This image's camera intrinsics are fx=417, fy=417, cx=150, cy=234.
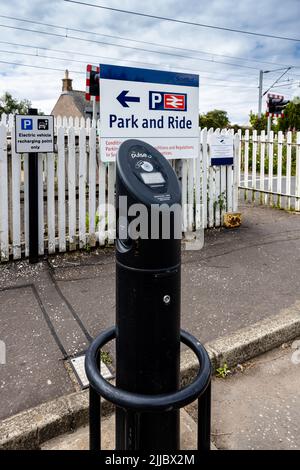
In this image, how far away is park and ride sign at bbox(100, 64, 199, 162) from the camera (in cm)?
530

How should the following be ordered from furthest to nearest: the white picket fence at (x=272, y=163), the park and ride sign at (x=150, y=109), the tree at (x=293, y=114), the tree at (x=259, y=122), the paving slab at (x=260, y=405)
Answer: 1. the tree at (x=293, y=114)
2. the tree at (x=259, y=122)
3. the white picket fence at (x=272, y=163)
4. the park and ride sign at (x=150, y=109)
5. the paving slab at (x=260, y=405)

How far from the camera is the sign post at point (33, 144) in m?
4.70

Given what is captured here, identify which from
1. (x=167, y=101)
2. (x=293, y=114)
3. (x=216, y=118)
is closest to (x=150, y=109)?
(x=167, y=101)

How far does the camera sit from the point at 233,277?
15.7ft

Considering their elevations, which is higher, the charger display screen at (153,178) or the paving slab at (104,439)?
the charger display screen at (153,178)

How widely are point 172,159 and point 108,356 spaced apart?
3785mm

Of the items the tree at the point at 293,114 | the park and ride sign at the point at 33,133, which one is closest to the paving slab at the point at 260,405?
the park and ride sign at the point at 33,133

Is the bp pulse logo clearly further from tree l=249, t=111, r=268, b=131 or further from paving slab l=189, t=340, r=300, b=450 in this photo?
tree l=249, t=111, r=268, b=131

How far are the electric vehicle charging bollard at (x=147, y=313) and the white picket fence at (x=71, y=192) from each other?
3566 millimetres

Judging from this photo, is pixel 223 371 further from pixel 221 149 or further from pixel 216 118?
pixel 216 118

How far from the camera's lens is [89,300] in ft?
13.6

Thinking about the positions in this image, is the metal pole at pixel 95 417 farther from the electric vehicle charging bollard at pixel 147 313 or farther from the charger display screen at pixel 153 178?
the charger display screen at pixel 153 178

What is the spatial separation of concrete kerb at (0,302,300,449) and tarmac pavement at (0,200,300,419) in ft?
0.56
